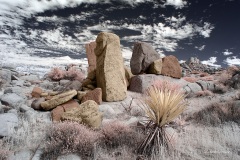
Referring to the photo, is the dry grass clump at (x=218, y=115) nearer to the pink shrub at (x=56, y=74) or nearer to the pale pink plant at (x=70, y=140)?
the pale pink plant at (x=70, y=140)

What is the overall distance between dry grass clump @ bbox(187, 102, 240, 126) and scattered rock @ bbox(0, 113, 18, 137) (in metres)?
6.03

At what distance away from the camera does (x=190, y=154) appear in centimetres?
563

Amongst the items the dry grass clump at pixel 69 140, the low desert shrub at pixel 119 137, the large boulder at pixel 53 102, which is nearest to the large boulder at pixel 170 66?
the large boulder at pixel 53 102

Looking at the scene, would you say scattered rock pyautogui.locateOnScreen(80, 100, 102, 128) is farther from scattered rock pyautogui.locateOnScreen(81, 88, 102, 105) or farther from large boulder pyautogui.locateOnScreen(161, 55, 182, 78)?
large boulder pyautogui.locateOnScreen(161, 55, 182, 78)

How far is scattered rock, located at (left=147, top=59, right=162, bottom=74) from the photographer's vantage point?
1396cm

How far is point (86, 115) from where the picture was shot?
7117mm

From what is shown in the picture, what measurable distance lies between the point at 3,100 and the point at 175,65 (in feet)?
33.2

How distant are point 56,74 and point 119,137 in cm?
1293

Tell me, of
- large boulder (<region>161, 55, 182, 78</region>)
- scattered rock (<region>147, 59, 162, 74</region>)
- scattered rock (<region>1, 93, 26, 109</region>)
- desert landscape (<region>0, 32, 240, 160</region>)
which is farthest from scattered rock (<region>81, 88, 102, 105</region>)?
large boulder (<region>161, 55, 182, 78</region>)

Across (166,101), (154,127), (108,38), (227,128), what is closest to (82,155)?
(154,127)

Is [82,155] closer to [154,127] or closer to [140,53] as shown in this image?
[154,127]

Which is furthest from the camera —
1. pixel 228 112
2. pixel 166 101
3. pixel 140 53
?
pixel 140 53

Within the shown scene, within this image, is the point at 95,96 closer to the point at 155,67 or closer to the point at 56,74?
the point at 155,67

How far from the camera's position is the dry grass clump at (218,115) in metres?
8.00
